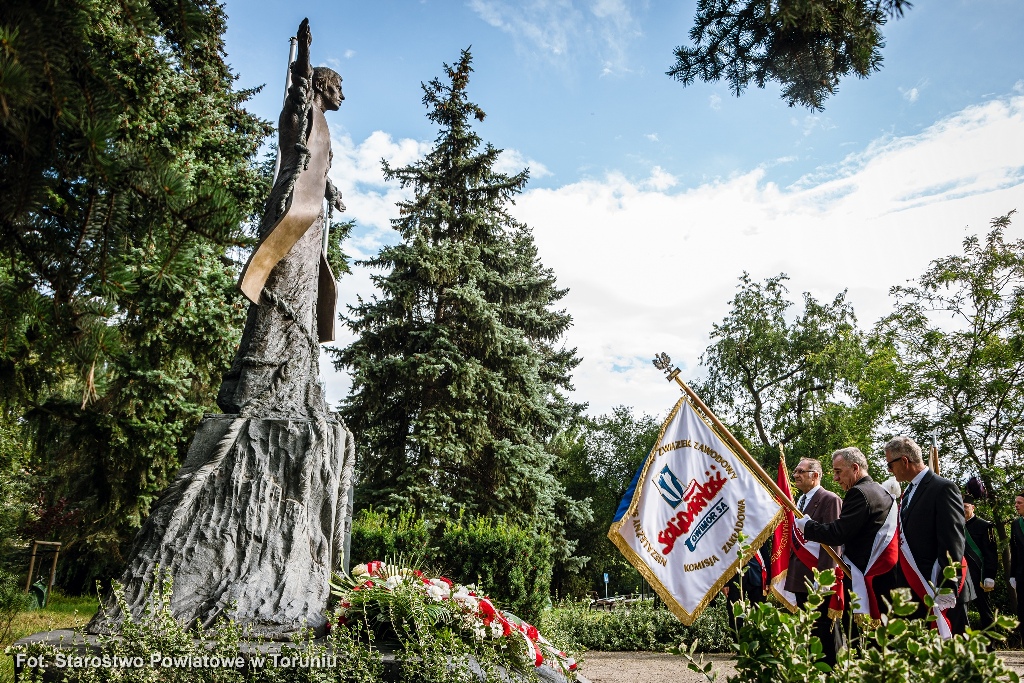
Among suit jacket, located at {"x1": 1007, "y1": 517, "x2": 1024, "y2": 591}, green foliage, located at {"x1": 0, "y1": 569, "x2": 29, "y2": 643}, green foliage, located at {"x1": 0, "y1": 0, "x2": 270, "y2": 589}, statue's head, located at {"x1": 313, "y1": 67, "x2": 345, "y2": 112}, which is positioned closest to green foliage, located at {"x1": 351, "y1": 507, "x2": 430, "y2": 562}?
green foliage, located at {"x1": 0, "y1": 569, "x2": 29, "y2": 643}

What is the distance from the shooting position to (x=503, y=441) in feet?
59.3

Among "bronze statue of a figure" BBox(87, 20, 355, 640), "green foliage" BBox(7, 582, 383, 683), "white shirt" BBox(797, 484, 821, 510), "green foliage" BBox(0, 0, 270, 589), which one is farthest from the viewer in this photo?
"white shirt" BBox(797, 484, 821, 510)

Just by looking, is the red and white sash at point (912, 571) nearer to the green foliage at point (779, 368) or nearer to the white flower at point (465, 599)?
the white flower at point (465, 599)

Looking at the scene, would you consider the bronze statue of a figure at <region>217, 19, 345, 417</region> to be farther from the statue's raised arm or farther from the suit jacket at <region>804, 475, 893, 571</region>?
the suit jacket at <region>804, 475, 893, 571</region>

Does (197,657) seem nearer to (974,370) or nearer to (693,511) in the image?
(693,511)

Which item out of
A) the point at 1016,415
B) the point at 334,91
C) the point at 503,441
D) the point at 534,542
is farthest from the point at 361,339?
the point at 1016,415

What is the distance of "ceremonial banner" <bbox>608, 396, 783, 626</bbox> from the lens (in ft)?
17.4

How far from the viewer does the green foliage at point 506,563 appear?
32.6 ft

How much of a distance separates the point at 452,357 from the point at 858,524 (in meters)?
14.0

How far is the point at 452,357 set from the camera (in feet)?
60.0

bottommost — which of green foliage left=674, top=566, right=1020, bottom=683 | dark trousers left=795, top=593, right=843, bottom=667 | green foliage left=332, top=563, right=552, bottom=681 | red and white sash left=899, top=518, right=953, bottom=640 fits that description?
dark trousers left=795, top=593, right=843, bottom=667

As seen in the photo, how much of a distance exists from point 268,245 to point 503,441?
13.9 metres

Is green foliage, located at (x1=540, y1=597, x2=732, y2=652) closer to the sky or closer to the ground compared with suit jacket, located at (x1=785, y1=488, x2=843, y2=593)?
closer to the ground

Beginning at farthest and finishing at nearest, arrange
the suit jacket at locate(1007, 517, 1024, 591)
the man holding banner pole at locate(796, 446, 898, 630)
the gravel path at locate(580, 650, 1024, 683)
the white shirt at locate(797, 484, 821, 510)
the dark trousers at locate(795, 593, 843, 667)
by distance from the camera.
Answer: the gravel path at locate(580, 650, 1024, 683)
the suit jacket at locate(1007, 517, 1024, 591)
the white shirt at locate(797, 484, 821, 510)
the dark trousers at locate(795, 593, 843, 667)
the man holding banner pole at locate(796, 446, 898, 630)
